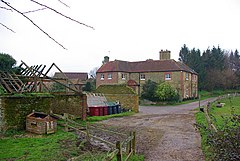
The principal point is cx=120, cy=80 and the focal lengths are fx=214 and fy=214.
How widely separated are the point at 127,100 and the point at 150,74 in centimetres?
1634

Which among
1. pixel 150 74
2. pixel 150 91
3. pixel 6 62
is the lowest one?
pixel 150 91

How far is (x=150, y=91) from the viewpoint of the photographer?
36.4 meters

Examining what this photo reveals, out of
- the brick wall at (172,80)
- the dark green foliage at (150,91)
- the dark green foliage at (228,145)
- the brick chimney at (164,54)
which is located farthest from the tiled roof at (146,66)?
the dark green foliage at (228,145)

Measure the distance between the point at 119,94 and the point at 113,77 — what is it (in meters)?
14.9

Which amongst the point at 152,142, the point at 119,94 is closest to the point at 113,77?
the point at 119,94

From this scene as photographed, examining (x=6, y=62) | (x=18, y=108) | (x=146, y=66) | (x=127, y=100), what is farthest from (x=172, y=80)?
(x=18, y=108)

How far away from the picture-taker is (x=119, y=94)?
84.0 feet

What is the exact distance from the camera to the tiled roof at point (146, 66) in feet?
129

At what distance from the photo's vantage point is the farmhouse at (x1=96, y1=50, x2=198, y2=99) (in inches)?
1511

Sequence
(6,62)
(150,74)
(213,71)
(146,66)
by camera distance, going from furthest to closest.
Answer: (213,71) < (146,66) < (150,74) < (6,62)

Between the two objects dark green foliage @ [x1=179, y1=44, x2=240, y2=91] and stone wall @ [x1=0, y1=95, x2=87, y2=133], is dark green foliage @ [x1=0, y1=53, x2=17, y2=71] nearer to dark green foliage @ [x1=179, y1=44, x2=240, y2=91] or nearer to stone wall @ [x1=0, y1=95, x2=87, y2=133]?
stone wall @ [x1=0, y1=95, x2=87, y2=133]

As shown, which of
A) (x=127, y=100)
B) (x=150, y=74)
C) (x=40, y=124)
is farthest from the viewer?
(x=150, y=74)

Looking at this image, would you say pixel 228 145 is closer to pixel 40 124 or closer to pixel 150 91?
→ pixel 40 124

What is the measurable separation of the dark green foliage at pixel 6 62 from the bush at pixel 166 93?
2317cm
